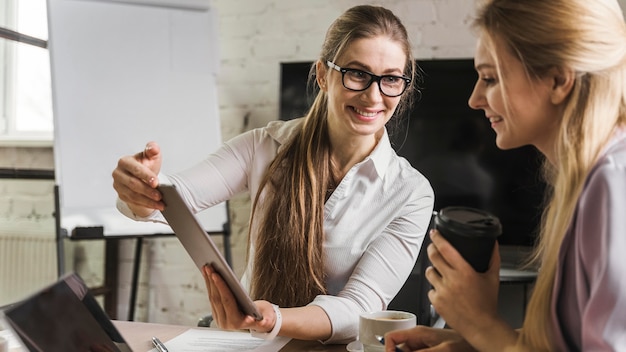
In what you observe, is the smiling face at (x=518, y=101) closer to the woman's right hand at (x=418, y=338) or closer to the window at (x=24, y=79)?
the woman's right hand at (x=418, y=338)

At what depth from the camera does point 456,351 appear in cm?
96

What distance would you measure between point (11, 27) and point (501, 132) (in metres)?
2.60

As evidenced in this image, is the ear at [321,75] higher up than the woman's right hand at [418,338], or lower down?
higher up

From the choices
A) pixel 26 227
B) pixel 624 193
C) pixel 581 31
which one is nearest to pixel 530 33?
pixel 581 31

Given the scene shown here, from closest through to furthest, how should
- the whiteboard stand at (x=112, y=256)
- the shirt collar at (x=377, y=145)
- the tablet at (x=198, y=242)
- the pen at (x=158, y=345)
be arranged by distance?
1. the tablet at (x=198, y=242)
2. the pen at (x=158, y=345)
3. the shirt collar at (x=377, y=145)
4. the whiteboard stand at (x=112, y=256)

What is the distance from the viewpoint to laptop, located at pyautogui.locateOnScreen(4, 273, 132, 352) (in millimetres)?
856

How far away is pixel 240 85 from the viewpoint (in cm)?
295

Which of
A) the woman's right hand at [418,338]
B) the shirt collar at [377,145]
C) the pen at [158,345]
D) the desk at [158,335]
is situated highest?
the shirt collar at [377,145]

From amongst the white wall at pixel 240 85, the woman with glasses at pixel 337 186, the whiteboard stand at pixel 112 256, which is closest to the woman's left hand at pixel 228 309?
the woman with glasses at pixel 337 186

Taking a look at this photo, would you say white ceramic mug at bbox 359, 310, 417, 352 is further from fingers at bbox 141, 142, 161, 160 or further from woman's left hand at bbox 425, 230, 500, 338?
fingers at bbox 141, 142, 161, 160

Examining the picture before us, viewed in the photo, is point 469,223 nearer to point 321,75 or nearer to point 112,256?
point 321,75

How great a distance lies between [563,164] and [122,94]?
2014 millimetres

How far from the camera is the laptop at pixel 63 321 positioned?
856mm

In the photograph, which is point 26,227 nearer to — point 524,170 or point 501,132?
point 524,170
